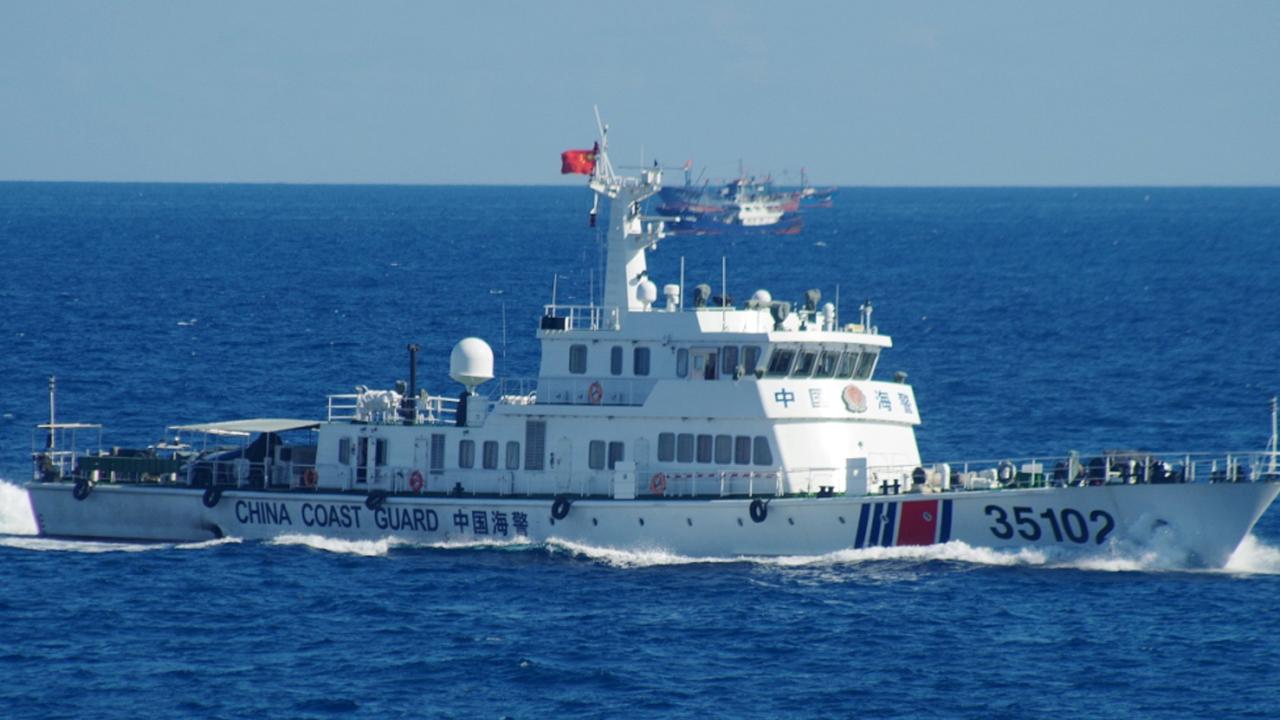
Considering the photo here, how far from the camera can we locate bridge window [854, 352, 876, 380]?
150 ft

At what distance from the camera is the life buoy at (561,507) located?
4384 centimetres

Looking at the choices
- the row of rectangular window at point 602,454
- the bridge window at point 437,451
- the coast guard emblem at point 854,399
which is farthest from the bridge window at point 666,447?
the bridge window at point 437,451

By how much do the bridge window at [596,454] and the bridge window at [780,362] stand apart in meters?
4.26

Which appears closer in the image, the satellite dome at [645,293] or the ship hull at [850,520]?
the ship hull at [850,520]

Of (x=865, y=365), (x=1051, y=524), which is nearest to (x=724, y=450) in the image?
(x=865, y=365)

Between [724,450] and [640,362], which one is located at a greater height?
[640,362]

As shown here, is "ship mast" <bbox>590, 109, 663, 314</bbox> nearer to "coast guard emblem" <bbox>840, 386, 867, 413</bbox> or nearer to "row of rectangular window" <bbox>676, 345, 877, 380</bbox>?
"row of rectangular window" <bbox>676, 345, 877, 380</bbox>

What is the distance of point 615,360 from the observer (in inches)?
1775

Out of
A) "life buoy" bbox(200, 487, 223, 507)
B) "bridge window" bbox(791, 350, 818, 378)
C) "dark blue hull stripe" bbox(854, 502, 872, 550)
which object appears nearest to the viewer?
"dark blue hull stripe" bbox(854, 502, 872, 550)

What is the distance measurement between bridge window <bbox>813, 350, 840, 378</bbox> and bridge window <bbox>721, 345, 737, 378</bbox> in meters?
1.99

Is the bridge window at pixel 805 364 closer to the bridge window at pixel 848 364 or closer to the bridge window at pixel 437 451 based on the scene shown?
the bridge window at pixel 848 364

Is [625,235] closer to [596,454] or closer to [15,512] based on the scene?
[596,454]

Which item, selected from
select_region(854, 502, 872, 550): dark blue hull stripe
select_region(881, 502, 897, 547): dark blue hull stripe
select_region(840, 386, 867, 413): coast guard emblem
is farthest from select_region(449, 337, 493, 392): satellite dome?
select_region(881, 502, 897, 547): dark blue hull stripe

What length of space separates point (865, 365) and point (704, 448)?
4.68 metres
